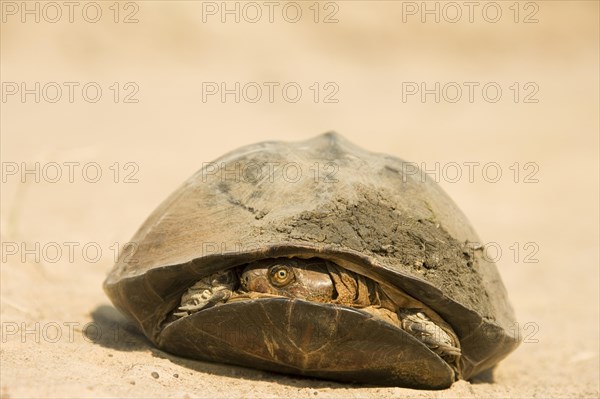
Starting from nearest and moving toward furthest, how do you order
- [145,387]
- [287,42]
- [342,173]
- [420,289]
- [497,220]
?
1. [145,387]
2. [420,289]
3. [342,173]
4. [497,220]
5. [287,42]

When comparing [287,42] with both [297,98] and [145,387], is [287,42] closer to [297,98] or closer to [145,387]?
[297,98]

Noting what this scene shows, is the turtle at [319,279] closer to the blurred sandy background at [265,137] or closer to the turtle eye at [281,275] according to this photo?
the turtle eye at [281,275]

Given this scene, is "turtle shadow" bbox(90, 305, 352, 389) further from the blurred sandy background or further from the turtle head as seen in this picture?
the turtle head

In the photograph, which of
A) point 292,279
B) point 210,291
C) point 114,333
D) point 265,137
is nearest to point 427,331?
point 292,279

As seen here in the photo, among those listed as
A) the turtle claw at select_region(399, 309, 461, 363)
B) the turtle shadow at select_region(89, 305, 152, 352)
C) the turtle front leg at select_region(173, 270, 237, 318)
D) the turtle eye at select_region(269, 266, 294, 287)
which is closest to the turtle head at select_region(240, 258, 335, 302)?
the turtle eye at select_region(269, 266, 294, 287)

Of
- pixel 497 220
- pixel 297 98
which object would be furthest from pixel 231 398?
pixel 297 98

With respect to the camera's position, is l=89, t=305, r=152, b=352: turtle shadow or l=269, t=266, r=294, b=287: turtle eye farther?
l=89, t=305, r=152, b=352: turtle shadow

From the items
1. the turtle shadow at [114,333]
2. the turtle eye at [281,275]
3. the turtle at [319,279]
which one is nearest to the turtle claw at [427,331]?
the turtle at [319,279]

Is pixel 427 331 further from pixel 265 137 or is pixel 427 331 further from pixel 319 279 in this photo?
pixel 265 137
